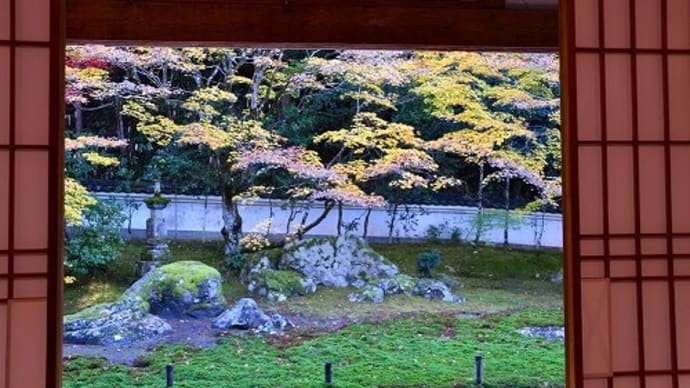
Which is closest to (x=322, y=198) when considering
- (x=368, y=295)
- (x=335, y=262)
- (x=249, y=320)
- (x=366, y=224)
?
(x=366, y=224)

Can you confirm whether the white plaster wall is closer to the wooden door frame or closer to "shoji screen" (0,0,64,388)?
the wooden door frame

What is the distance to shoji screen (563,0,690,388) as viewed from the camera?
5.51 feet

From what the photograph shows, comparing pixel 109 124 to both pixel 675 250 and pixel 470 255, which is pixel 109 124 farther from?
pixel 675 250

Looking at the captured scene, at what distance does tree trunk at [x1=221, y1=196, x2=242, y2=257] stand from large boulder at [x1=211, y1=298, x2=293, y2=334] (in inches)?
28.2

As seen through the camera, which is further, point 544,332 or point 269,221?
point 269,221

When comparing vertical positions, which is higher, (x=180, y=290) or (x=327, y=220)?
(x=327, y=220)

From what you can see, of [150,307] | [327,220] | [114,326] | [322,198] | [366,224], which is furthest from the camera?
[366,224]

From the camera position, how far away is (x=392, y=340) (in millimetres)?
6441

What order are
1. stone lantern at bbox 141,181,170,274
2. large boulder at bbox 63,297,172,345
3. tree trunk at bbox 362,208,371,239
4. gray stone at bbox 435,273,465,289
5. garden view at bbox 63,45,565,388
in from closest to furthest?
large boulder at bbox 63,297,172,345
garden view at bbox 63,45,565,388
stone lantern at bbox 141,181,170,274
gray stone at bbox 435,273,465,289
tree trunk at bbox 362,208,371,239

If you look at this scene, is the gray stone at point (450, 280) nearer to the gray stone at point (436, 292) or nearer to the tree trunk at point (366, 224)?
the gray stone at point (436, 292)

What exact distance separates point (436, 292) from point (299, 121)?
8.17 ft

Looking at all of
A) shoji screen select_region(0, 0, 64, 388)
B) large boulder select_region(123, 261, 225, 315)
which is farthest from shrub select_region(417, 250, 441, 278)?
shoji screen select_region(0, 0, 64, 388)

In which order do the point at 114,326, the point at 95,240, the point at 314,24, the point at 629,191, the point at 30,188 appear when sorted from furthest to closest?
the point at 95,240, the point at 114,326, the point at 314,24, the point at 629,191, the point at 30,188

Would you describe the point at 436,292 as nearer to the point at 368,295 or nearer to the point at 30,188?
the point at 368,295
